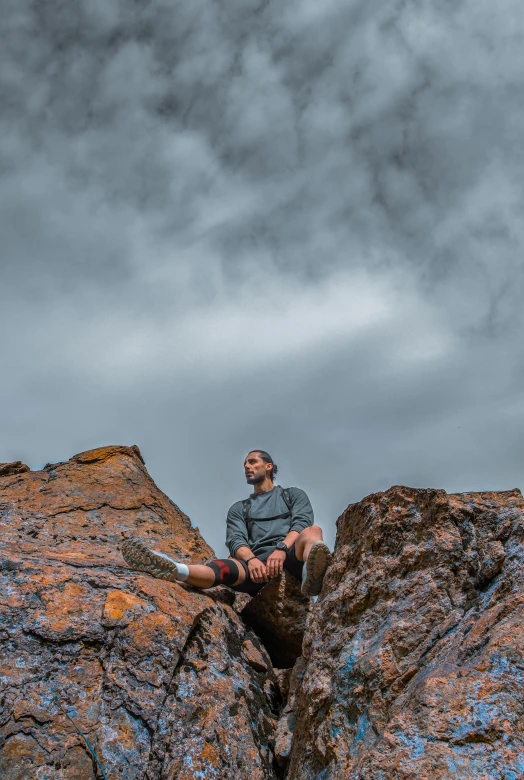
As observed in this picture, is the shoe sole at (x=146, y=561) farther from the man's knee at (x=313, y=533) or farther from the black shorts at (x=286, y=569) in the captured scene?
the man's knee at (x=313, y=533)

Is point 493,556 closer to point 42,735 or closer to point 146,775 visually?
point 146,775

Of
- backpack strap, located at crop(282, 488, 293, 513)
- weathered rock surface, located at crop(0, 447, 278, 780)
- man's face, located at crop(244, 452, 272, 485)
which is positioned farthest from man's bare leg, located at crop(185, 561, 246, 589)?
man's face, located at crop(244, 452, 272, 485)

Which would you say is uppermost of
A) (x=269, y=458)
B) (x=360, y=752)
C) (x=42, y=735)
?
(x=269, y=458)

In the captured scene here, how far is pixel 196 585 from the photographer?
20.4 ft

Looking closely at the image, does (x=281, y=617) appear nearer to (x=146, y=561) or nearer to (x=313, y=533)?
(x=313, y=533)

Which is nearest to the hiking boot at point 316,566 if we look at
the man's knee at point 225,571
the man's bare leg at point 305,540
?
the man's bare leg at point 305,540

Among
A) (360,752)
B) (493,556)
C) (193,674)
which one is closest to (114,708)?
(193,674)

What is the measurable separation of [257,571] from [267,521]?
4.11 ft

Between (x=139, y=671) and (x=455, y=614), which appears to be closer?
(x=455, y=614)

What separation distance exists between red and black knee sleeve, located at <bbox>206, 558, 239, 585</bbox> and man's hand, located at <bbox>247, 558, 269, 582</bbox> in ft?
0.61

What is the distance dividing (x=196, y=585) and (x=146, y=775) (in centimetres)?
226

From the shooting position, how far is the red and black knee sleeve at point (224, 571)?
6.47 meters

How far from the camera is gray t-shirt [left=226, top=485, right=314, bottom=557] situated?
7.64m

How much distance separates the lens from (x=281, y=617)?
6.52 meters
